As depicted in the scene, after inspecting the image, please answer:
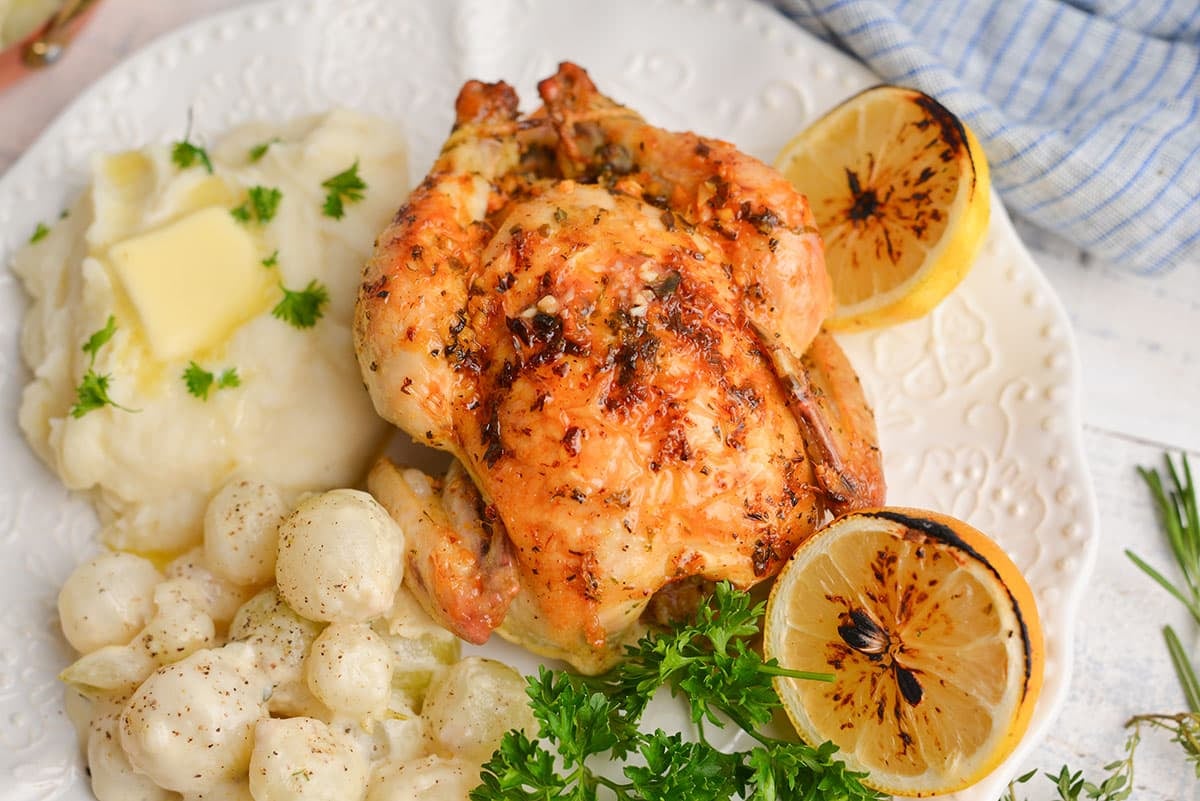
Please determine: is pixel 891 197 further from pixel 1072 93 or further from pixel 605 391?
pixel 605 391

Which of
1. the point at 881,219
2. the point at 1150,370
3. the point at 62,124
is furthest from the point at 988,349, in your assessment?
the point at 62,124

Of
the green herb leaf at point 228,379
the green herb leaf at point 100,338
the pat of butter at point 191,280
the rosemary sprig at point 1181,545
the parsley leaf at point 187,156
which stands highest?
the parsley leaf at point 187,156

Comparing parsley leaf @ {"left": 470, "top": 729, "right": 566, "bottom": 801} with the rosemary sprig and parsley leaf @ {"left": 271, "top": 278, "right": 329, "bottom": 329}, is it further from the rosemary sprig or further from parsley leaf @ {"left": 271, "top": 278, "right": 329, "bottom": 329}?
the rosemary sprig

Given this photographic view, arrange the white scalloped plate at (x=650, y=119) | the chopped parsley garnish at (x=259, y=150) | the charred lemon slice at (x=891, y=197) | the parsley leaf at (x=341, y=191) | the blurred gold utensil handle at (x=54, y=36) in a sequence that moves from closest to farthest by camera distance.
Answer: the white scalloped plate at (x=650, y=119)
the charred lemon slice at (x=891, y=197)
the parsley leaf at (x=341, y=191)
the chopped parsley garnish at (x=259, y=150)
the blurred gold utensil handle at (x=54, y=36)

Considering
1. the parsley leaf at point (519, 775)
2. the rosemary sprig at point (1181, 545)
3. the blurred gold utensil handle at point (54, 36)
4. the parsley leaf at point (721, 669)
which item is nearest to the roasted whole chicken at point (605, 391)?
the parsley leaf at point (721, 669)

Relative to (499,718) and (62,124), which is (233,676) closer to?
(499,718)

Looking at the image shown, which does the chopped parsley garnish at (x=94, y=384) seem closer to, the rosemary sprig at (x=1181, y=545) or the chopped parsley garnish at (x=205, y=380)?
the chopped parsley garnish at (x=205, y=380)
